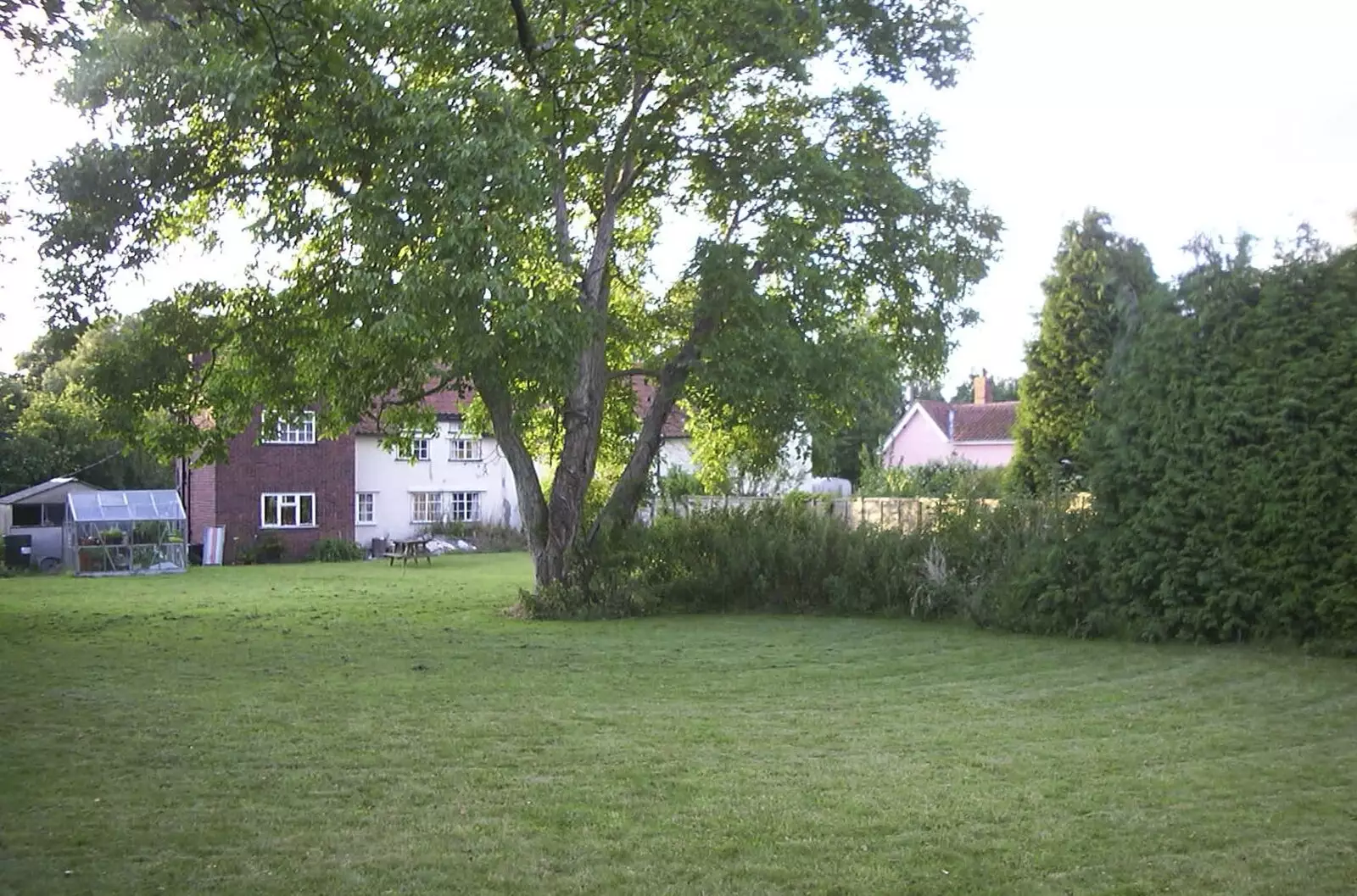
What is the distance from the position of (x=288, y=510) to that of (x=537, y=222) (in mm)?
24924

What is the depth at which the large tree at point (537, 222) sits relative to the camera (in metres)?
15.9

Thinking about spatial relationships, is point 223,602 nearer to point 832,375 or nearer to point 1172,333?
point 832,375

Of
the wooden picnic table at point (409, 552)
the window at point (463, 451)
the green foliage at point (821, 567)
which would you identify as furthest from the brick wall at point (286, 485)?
the green foliage at point (821, 567)

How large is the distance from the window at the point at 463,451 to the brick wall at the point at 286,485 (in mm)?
4654

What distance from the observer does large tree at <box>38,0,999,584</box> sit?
1591 cm

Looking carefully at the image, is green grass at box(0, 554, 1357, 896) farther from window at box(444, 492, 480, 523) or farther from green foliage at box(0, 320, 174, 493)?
green foliage at box(0, 320, 174, 493)

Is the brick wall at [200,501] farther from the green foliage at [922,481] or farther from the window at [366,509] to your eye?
the green foliage at [922,481]

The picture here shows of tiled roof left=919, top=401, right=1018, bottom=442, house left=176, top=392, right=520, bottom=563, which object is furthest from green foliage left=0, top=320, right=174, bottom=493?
tiled roof left=919, top=401, right=1018, bottom=442

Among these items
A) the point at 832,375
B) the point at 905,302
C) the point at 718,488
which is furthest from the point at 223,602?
the point at 905,302

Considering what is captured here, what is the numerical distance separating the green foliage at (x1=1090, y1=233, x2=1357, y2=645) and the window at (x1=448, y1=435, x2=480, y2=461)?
32477 mm

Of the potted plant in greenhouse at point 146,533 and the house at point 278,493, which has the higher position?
the house at point 278,493

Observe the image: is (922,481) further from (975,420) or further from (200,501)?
(975,420)

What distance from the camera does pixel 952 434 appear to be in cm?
5941

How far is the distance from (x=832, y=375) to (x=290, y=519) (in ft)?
82.3
